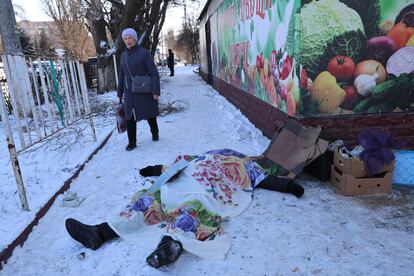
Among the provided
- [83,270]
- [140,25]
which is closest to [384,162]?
[83,270]

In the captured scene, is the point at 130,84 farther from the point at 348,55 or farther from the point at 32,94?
the point at 348,55

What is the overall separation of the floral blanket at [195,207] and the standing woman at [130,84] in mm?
2069

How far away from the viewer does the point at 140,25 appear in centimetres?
1553

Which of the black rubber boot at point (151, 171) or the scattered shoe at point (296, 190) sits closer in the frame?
the scattered shoe at point (296, 190)

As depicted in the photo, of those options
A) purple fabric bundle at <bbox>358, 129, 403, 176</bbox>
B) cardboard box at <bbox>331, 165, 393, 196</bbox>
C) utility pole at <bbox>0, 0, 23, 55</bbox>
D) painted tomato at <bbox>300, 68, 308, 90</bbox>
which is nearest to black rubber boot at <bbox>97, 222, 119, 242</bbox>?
cardboard box at <bbox>331, 165, 393, 196</bbox>

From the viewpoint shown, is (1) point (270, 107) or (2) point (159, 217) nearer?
(2) point (159, 217)

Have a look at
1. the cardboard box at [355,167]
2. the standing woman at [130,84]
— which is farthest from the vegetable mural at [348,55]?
the standing woman at [130,84]

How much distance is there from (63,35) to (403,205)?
116 ft

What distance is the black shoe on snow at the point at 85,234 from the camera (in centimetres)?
271

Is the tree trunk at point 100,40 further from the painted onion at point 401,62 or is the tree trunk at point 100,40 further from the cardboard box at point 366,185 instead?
the cardboard box at point 366,185

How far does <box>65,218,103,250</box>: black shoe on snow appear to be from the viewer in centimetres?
271

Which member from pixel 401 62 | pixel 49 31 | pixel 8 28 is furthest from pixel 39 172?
pixel 49 31

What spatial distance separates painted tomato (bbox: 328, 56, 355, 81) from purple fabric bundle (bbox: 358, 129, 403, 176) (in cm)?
81

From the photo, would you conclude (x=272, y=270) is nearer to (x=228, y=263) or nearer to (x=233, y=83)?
(x=228, y=263)
